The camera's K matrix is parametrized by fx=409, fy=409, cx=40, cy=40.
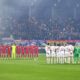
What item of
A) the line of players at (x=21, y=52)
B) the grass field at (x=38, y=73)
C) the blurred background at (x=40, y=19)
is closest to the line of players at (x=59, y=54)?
the grass field at (x=38, y=73)

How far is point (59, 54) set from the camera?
29594 millimetres

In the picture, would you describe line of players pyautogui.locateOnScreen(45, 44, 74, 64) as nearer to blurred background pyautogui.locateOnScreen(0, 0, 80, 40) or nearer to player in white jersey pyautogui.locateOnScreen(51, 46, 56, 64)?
player in white jersey pyautogui.locateOnScreen(51, 46, 56, 64)

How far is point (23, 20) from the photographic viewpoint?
7431cm

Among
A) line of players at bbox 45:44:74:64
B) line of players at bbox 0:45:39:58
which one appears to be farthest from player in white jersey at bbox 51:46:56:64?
line of players at bbox 0:45:39:58

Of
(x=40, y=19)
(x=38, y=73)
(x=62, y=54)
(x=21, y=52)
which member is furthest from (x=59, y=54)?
(x=40, y=19)

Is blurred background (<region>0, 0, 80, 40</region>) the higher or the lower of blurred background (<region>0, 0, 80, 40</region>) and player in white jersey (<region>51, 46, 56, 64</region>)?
the higher

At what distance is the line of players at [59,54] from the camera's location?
96.5 feet

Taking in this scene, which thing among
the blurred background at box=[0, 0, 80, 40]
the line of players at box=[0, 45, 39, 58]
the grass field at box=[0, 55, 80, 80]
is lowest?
the grass field at box=[0, 55, 80, 80]

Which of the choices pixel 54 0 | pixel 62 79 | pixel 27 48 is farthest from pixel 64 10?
pixel 62 79

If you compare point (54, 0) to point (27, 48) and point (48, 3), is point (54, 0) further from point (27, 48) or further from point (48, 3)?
point (27, 48)

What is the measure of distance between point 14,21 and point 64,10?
32.5 feet

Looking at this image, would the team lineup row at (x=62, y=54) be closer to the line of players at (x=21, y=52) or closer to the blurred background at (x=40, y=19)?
the line of players at (x=21, y=52)

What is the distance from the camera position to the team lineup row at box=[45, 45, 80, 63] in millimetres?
29406

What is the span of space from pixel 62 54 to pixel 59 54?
0.77ft
